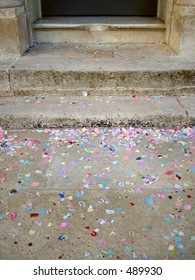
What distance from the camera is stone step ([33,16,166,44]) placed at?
4062 mm

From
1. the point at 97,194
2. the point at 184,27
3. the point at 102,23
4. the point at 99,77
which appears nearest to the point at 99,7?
the point at 102,23

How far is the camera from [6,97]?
131 inches

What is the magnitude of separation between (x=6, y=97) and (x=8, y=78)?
0.20 metres

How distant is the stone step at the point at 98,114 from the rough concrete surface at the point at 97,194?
90 mm

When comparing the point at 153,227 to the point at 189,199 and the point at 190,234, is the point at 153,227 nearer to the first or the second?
the point at 190,234

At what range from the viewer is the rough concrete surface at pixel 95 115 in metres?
2.91

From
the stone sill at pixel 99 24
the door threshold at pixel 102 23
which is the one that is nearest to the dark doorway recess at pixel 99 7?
the door threshold at pixel 102 23

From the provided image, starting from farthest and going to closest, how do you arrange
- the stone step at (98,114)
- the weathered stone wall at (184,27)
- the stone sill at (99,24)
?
Answer: 1. the stone sill at (99,24)
2. the weathered stone wall at (184,27)
3. the stone step at (98,114)

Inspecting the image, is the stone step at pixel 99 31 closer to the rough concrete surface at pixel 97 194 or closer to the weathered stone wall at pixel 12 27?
the weathered stone wall at pixel 12 27

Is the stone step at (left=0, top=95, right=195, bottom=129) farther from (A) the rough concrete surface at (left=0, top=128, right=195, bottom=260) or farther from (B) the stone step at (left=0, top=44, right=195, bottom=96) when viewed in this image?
(B) the stone step at (left=0, top=44, right=195, bottom=96)

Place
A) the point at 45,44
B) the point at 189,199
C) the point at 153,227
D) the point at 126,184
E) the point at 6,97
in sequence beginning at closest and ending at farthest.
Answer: the point at 153,227, the point at 189,199, the point at 126,184, the point at 6,97, the point at 45,44

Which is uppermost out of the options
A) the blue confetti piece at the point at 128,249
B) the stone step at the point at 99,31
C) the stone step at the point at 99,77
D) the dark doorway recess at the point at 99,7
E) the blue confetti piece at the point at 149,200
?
the dark doorway recess at the point at 99,7

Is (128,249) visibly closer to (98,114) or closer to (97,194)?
(97,194)

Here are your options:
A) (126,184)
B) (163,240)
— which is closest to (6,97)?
(126,184)
